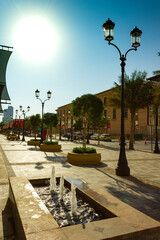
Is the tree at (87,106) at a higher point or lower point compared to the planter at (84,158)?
higher

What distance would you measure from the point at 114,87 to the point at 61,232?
78.8ft

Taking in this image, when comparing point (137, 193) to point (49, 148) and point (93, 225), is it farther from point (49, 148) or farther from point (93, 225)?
point (49, 148)

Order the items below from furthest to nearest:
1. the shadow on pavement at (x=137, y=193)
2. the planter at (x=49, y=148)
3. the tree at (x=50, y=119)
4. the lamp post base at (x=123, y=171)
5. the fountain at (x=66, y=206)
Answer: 1. the tree at (x=50, y=119)
2. the planter at (x=49, y=148)
3. the lamp post base at (x=123, y=171)
4. the shadow on pavement at (x=137, y=193)
5. the fountain at (x=66, y=206)

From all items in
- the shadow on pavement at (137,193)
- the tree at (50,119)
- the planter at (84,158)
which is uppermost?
the tree at (50,119)

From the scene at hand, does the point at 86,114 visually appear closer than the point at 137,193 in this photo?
No

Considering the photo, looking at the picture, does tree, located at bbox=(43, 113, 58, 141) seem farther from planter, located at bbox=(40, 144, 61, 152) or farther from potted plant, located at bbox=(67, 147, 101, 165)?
potted plant, located at bbox=(67, 147, 101, 165)

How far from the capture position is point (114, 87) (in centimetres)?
2533

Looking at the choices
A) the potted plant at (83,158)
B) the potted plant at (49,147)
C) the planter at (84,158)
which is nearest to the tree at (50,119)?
the potted plant at (49,147)

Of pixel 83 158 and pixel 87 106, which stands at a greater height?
pixel 87 106

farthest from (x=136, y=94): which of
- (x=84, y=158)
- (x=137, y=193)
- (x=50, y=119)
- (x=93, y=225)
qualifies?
(x=93, y=225)

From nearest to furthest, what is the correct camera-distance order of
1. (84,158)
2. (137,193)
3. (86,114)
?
(137,193) → (84,158) → (86,114)

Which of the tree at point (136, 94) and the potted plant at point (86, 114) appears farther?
the tree at point (136, 94)

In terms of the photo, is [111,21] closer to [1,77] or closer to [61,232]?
[61,232]

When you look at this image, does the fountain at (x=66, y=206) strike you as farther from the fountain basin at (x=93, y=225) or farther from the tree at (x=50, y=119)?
the tree at (x=50, y=119)
